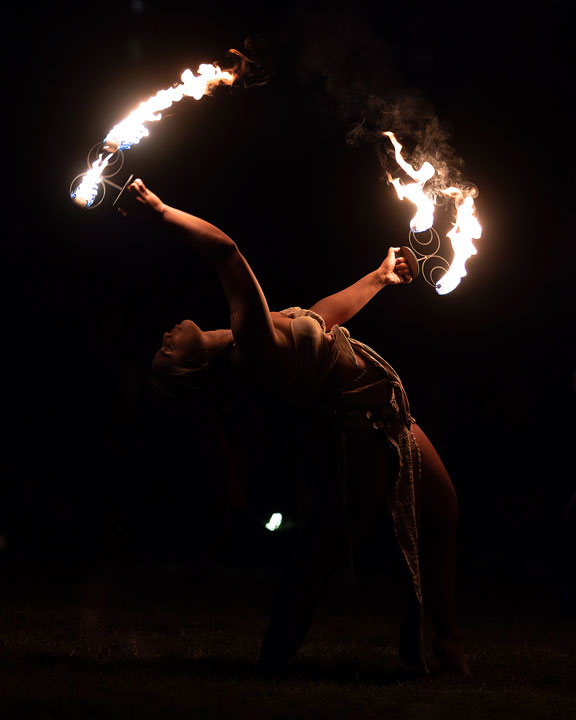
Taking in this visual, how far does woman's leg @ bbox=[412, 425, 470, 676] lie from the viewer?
10.4 ft

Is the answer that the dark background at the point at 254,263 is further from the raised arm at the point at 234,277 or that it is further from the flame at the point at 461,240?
the raised arm at the point at 234,277

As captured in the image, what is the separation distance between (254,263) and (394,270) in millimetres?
2802

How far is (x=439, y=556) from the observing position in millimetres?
3197

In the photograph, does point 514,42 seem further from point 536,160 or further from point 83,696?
point 83,696

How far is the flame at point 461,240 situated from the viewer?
358 centimetres

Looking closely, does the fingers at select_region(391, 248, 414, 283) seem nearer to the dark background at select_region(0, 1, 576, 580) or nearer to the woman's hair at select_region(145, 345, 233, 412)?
the woman's hair at select_region(145, 345, 233, 412)

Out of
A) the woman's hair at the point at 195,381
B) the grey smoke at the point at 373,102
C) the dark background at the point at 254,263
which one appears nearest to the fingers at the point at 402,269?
the grey smoke at the point at 373,102

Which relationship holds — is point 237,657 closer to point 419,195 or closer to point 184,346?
point 184,346

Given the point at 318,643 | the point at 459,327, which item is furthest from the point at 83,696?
the point at 459,327

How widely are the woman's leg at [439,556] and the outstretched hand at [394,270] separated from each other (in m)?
0.73

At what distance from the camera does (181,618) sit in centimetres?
440

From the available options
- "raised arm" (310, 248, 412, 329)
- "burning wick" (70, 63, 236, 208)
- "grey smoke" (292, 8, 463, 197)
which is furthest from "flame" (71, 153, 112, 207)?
"grey smoke" (292, 8, 463, 197)

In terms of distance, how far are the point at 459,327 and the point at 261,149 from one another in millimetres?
1924

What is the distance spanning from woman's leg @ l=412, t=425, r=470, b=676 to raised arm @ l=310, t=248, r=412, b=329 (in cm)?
58
